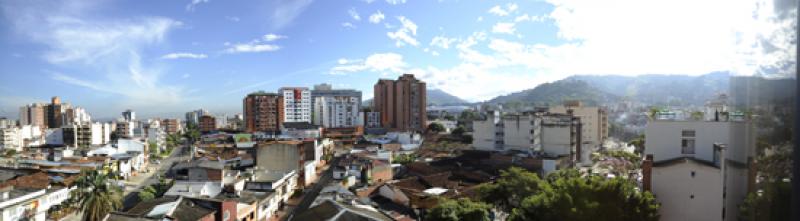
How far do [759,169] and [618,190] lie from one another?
10.9 feet

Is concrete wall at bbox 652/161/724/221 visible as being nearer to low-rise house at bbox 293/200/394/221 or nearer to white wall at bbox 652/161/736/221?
white wall at bbox 652/161/736/221

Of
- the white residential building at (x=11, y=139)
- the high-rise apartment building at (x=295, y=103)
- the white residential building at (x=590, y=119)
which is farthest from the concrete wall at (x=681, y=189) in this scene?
the white residential building at (x=11, y=139)

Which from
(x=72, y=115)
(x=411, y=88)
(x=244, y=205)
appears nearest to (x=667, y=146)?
(x=244, y=205)

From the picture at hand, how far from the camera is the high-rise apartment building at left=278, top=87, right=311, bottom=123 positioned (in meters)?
30.1

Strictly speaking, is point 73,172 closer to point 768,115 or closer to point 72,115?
point 768,115

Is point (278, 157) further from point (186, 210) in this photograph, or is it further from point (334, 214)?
point (334, 214)

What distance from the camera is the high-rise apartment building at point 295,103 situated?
30062mm

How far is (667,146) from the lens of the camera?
4746mm

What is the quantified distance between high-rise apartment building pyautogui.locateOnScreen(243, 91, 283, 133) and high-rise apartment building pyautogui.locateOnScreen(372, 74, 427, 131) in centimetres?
706

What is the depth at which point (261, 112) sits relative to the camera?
26.8m

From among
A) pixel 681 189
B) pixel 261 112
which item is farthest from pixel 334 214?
pixel 261 112

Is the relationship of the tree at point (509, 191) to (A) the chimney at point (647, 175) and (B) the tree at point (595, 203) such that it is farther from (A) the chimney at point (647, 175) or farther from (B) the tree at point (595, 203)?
(B) the tree at point (595, 203)

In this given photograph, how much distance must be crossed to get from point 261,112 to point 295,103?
403 centimetres

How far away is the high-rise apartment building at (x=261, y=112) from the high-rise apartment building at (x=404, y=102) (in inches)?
278
